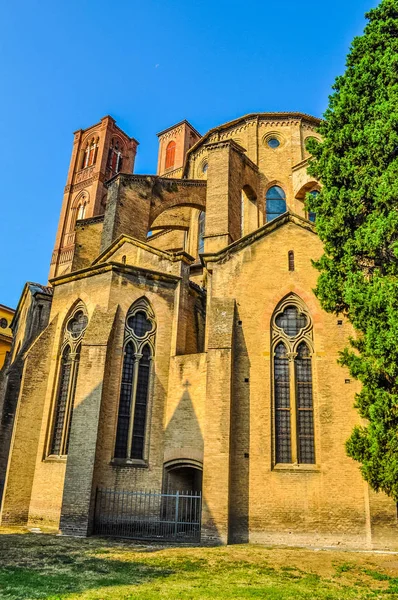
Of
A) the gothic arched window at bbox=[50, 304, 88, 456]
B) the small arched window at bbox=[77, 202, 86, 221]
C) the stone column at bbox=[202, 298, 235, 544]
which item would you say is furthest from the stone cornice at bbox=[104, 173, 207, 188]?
the small arched window at bbox=[77, 202, 86, 221]

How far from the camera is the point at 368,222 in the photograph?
10.5m

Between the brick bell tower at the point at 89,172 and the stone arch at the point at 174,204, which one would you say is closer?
the stone arch at the point at 174,204

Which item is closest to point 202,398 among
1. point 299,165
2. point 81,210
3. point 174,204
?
point 174,204

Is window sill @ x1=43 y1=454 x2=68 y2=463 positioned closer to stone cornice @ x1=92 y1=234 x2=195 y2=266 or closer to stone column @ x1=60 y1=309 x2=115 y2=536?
stone column @ x1=60 y1=309 x2=115 y2=536

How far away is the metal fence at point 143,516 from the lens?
42.2ft

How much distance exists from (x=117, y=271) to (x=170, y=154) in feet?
105

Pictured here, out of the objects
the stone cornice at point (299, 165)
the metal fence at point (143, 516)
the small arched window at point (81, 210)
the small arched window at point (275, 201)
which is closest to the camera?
the metal fence at point (143, 516)

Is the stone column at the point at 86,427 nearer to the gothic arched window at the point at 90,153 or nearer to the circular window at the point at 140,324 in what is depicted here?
the circular window at the point at 140,324

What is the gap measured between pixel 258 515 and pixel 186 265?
334 inches

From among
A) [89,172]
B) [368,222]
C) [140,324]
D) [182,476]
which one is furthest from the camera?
[89,172]

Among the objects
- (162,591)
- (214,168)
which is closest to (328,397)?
(162,591)

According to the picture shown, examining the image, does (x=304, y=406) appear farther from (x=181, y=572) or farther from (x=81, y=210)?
(x=81, y=210)

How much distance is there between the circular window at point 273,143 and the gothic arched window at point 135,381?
1321 cm

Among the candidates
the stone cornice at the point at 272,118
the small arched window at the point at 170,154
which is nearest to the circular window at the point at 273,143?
the stone cornice at the point at 272,118
